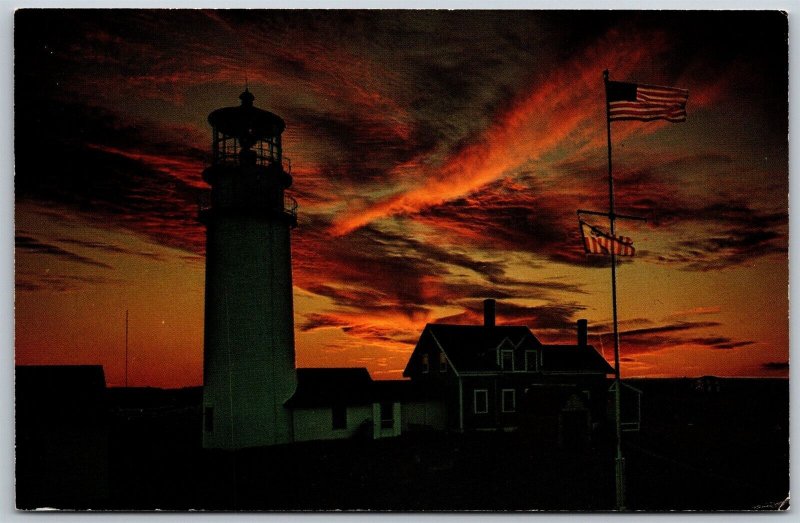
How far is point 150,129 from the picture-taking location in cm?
992

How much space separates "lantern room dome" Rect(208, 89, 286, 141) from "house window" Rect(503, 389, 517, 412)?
7.33 m

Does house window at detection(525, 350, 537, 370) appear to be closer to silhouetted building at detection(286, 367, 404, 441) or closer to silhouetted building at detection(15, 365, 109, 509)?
silhouetted building at detection(286, 367, 404, 441)

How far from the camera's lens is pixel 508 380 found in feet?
46.5

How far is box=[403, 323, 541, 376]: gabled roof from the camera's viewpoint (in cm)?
1123

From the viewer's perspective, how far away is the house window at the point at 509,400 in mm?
13230

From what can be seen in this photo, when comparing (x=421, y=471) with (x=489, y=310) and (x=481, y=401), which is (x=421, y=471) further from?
(x=481, y=401)

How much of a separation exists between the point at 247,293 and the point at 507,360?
19.7ft

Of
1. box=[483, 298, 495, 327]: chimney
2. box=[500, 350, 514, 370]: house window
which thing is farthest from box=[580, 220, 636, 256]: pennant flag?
box=[500, 350, 514, 370]: house window

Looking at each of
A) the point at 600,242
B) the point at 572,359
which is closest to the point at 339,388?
the point at 572,359

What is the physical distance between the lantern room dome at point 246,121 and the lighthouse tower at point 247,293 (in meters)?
0.04

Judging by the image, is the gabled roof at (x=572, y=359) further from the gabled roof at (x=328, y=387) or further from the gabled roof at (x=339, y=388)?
the gabled roof at (x=328, y=387)

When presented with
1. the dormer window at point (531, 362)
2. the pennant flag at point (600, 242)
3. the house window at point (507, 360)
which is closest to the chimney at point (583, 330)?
the pennant flag at point (600, 242)

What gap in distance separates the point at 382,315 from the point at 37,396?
533cm

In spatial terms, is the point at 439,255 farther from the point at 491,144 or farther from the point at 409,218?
the point at 491,144
